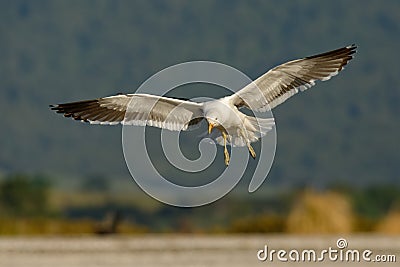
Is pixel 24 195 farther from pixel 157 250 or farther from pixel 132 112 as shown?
pixel 132 112

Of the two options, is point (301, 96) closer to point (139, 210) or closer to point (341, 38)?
point (341, 38)

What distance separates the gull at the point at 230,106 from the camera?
40.9 ft

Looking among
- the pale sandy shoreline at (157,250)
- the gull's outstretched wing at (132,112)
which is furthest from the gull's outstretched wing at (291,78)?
the pale sandy shoreline at (157,250)

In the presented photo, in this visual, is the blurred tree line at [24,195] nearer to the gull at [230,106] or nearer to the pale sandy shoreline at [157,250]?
the pale sandy shoreline at [157,250]

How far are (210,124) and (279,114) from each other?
115ft

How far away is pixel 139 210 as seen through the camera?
3825cm

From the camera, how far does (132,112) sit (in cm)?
1357

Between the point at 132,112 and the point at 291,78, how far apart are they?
1713mm

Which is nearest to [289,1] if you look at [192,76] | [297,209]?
[297,209]

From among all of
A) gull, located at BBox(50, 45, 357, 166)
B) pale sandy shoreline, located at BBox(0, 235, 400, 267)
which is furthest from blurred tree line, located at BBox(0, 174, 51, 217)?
gull, located at BBox(50, 45, 357, 166)

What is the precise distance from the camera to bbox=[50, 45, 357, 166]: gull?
12469mm

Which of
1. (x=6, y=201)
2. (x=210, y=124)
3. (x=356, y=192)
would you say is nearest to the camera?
(x=210, y=124)

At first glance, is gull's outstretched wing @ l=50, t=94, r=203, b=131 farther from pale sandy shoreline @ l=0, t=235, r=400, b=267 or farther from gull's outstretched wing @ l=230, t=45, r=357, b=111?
pale sandy shoreline @ l=0, t=235, r=400, b=267

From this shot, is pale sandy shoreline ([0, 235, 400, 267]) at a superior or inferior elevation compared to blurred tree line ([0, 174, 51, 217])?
inferior
